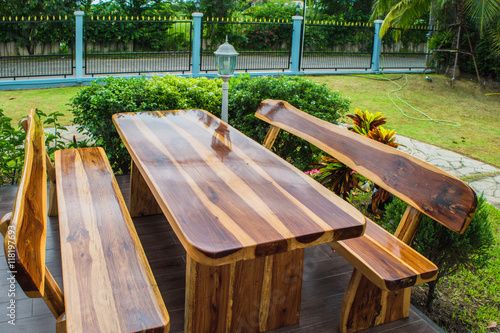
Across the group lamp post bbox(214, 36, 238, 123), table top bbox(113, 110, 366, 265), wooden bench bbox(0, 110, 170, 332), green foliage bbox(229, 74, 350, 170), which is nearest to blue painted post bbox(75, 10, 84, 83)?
green foliage bbox(229, 74, 350, 170)

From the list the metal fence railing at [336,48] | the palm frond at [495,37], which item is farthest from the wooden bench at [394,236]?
the metal fence railing at [336,48]

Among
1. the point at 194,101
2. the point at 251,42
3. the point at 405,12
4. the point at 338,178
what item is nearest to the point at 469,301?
the point at 338,178

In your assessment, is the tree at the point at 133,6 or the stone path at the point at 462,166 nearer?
the stone path at the point at 462,166

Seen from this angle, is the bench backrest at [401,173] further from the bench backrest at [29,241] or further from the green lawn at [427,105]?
the green lawn at [427,105]

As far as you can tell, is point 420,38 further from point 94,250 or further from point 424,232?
point 94,250

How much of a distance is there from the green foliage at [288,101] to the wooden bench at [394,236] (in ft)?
6.60

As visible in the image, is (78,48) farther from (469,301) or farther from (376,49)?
(469,301)

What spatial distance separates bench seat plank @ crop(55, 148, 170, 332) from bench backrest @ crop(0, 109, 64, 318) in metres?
0.12

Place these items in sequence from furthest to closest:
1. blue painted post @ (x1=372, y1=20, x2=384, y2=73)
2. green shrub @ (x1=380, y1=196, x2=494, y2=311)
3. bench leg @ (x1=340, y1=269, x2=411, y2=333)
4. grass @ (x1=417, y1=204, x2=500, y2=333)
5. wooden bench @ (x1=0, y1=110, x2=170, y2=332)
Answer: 1. blue painted post @ (x1=372, y1=20, x2=384, y2=73)
2. grass @ (x1=417, y1=204, x2=500, y2=333)
3. green shrub @ (x1=380, y1=196, x2=494, y2=311)
4. bench leg @ (x1=340, y1=269, x2=411, y2=333)
5. wooden bench @ (x1=0, y1=110, x2=170, y2=332)

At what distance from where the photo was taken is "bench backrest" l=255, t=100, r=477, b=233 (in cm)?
219

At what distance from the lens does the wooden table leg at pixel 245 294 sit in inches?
94.0

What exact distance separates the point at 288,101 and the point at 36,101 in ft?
21.7

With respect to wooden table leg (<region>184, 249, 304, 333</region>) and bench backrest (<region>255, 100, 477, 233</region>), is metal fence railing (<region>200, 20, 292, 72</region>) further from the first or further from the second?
wooden table leg (<region>184, 249, 304, 333</region>)

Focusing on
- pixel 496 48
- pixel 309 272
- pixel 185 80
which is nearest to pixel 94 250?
pixel 309 272
